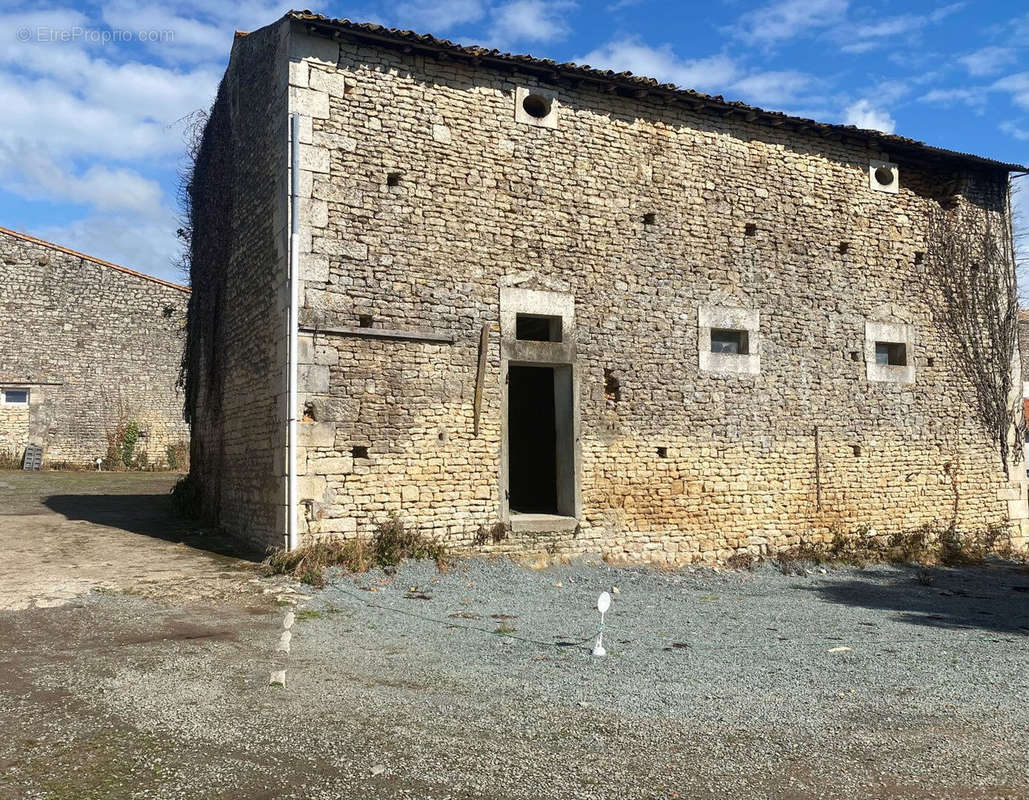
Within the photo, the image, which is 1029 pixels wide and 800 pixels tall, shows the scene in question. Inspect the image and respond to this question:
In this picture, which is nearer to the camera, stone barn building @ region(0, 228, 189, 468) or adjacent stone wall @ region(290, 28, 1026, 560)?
adjacent stone wall @ region(290, 28, 1026, 560)

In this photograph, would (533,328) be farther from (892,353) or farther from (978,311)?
(978,311)

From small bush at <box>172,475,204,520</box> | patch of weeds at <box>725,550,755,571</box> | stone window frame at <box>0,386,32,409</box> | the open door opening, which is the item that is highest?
stone window frame at <box>0,386,32,409</box>

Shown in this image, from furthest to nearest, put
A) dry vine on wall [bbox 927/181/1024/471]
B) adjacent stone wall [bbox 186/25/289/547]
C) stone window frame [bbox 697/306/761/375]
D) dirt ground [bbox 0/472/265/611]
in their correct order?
dry vine on wall [bbox 927/181/1024/471] < stone window frame [bbox 697/306/761/375] < adjacent stone wall [bbox 186/25/289/547] < dirt ground [bbox 0/472/265/611]

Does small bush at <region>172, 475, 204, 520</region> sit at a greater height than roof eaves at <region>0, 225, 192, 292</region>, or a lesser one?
Result: lesser

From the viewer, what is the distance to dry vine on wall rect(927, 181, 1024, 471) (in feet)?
40.8

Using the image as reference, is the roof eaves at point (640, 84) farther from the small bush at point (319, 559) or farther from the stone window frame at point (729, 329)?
the small bush at point (319, 559)

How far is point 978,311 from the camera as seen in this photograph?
1259 cm

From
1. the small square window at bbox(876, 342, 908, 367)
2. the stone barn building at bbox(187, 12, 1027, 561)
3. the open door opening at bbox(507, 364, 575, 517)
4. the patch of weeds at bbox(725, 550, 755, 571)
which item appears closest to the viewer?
the stone barn building at bbox(187, 12, 1027, 561)

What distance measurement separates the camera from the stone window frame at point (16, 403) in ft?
61.3

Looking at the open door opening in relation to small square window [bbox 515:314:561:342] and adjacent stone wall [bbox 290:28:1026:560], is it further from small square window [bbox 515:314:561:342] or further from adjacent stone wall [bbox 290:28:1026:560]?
adjacent stone wall [bbox 290:28:1026:560]

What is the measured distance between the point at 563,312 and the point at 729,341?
2670 mm

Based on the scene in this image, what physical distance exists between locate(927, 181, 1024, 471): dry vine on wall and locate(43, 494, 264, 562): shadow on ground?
436 inches

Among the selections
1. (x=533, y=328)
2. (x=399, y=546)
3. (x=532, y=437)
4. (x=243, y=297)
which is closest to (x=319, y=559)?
(x=399, y=546)

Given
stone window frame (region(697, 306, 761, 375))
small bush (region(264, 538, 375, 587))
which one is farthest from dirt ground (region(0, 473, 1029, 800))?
stone window frame (region(697, 306, 761, 375))
